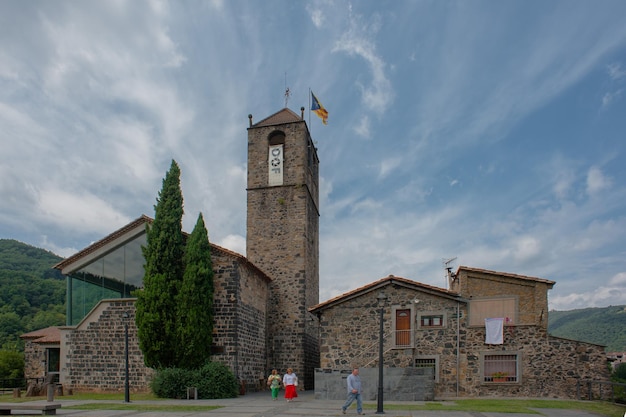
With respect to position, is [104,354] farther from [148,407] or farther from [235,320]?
[148,407]

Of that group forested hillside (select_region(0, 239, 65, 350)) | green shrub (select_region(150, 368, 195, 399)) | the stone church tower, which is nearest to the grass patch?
green shrub (select_region(150, 368, 195, 399))

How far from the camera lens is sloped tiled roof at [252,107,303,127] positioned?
2915 cm

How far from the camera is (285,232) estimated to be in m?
27.8

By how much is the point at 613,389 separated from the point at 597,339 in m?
67.8

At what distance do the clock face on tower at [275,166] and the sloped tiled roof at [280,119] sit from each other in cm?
157

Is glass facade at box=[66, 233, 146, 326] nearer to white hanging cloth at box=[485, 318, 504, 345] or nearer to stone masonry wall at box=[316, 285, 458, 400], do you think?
stone masonry wall at box=[316, 285, 458, 400]

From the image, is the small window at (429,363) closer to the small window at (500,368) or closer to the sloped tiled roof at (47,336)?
the small window at (500,368)

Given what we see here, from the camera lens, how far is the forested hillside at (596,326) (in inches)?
2877

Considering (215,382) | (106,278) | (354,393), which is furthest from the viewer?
(106,278)

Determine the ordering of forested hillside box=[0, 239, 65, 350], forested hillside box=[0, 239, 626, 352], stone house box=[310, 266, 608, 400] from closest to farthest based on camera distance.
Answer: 1. stone house box=[310, 266, 608, 400]
2. forested hillside box=[0, 239, 65, 350]
3. forested hillside box=[0, 239, 626, 352]

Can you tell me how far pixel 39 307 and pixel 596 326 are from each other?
8406 cm

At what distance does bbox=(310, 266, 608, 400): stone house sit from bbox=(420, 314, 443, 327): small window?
4cm

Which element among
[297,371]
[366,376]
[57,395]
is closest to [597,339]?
[297,371]

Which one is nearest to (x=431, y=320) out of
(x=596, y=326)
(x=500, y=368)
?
(x=500, y=368)
